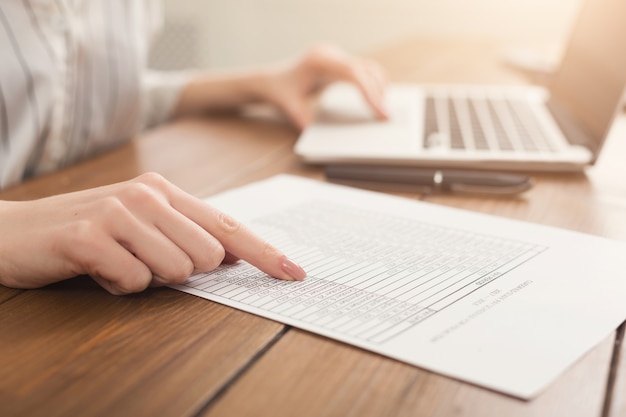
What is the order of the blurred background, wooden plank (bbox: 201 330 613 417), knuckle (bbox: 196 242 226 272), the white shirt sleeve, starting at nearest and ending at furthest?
1. wooden plank (bbox: 201 330 613 417)
2. knuckle (bbox: 196 242 226 272)
3. the white shirt sleeve
4. the blurred background

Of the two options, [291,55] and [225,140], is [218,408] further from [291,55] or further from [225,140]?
[291,55]

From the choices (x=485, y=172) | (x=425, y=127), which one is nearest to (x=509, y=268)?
(x=485, y=172)

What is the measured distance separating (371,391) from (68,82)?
25.9 inches

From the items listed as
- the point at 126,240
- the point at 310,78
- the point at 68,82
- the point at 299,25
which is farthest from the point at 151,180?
the point at 299,25

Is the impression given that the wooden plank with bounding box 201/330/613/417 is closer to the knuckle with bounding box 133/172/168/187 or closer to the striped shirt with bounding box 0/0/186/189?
the knuckle with bounding box 133/172/168/187

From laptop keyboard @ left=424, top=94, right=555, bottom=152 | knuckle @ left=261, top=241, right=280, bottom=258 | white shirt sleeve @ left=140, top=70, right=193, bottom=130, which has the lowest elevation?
white shirt sleeve @ left=140, top=70, right=193, bottom=130

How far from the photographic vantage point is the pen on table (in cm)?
65

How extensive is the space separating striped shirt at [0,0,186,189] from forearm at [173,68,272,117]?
1.4 inches

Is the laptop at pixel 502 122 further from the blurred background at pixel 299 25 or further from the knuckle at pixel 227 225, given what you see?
the blurred background at pixel 299 25

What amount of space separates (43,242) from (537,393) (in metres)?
0.33

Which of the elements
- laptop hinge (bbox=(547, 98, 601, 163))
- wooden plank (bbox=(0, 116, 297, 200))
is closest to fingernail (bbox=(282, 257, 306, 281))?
wooden plank (bbox=(0, 116, 297, 200))

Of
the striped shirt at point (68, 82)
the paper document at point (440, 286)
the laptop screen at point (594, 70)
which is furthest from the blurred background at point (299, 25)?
the paper document at point (440, 286)

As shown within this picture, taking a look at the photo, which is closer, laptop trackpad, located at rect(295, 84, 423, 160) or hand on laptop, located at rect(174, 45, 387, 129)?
laptop trackpad, located at rect(295, 84, 423, 160)

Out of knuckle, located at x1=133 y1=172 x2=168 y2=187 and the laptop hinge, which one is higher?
the laptop hinge
